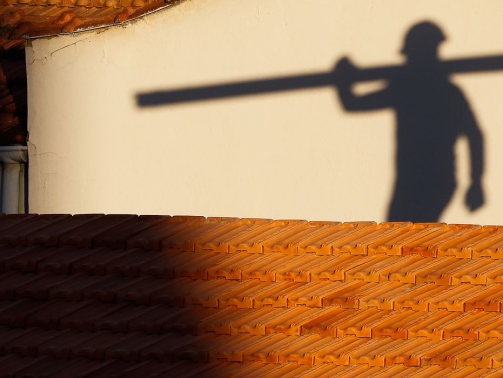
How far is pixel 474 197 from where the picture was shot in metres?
9.48

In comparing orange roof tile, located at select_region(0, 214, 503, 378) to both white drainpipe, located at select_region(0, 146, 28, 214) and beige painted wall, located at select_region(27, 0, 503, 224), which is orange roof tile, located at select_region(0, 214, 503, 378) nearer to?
beige painted wall, located at select_region(27, 0, 503, 224)

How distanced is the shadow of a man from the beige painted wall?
0.08 metres

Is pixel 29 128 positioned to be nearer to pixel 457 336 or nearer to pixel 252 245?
pixel 252 245

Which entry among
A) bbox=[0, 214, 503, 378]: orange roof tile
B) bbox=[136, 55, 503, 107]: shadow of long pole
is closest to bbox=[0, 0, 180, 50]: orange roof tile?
bbox=[136, 55, 503, 107]: shadow of long pole

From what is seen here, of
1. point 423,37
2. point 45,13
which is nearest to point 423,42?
point 423,37

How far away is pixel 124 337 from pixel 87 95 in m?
4.99

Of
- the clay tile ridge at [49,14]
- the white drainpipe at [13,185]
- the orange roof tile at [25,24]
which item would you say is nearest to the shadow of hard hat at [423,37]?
the orange roof tile at [25,24]

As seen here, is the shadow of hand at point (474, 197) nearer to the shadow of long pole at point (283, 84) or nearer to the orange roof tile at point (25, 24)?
the shadow of long pole at point (283, 84)

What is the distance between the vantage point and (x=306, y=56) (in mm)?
9961

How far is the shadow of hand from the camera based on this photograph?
946 centimetres

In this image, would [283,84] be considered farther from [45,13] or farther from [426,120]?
[45,13]

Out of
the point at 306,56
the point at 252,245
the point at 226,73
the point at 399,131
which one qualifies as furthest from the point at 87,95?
the point at 252,245

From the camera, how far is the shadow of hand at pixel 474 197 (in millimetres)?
9461

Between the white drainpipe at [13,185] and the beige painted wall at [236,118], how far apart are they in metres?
0.21
